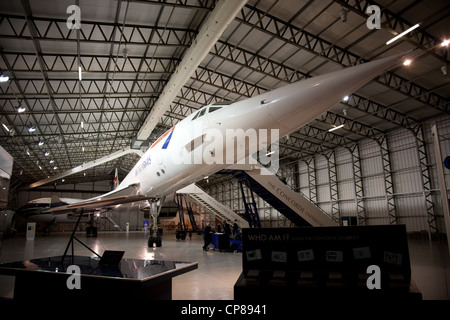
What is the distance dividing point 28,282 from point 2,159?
342 cm

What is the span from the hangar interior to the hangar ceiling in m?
0.07

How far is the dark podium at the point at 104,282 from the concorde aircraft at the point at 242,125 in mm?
2372

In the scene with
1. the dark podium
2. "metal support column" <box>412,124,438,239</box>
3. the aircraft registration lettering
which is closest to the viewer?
the dark podium

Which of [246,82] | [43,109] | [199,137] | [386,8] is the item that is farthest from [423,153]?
[43,109]

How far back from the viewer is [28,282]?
3920 mm

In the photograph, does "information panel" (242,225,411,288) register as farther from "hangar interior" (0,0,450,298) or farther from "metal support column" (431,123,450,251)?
"hangar interior" (0,0,450,298)

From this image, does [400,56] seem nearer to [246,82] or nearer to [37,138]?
[246,82]

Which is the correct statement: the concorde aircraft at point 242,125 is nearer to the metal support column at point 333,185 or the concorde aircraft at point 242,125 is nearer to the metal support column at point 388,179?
the metal support column at point 388,179

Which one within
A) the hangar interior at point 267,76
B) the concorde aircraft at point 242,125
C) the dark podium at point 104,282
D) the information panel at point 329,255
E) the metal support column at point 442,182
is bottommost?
the dark podium at point 104,282

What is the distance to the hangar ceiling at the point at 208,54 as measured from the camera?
11.7m

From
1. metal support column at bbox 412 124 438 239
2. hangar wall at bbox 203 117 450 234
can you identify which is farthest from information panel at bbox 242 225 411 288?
metal support column at bbox 412 124 438 239

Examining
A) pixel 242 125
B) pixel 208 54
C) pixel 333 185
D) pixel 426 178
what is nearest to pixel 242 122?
pixel 242 125

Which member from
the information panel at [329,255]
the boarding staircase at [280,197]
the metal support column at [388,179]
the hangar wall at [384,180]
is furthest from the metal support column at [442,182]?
the metal support column at [388,179]

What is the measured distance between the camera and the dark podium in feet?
10.6
